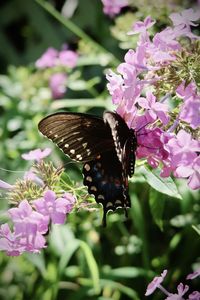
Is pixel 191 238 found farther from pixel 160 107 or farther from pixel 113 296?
pixel 160 107

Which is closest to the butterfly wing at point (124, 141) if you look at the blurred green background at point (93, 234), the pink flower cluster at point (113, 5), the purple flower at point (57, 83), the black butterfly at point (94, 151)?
the black butterfly at point (94, 151)

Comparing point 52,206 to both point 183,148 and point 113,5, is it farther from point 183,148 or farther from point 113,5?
point 113,5

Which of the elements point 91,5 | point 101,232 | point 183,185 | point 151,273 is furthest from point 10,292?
point 91,5

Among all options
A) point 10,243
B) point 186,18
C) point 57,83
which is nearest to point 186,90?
point 186,18

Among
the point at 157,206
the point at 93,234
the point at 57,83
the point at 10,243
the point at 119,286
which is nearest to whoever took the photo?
the point at 10,243

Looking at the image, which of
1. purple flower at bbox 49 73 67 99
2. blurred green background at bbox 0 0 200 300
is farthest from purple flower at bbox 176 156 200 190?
purple flower at bbox 49 73 67 99

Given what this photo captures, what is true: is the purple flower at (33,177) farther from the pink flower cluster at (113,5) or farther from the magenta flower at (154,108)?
the pink flower cluster at (113,5)

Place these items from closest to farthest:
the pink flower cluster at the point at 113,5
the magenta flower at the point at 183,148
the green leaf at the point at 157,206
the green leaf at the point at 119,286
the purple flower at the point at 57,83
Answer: the magenta flower at the point at 183,148 → the green leaf at the point at 157,206 → the green leaf at the point at 119,286 → the pink flower cluster at the point at 113,5 → the purple flower at the point at 57,83
